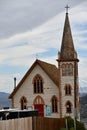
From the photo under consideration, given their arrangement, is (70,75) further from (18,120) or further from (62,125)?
(18,120)

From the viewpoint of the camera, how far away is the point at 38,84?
8000 cm

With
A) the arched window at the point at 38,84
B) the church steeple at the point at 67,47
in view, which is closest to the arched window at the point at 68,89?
the church steeple at the point at 67,47

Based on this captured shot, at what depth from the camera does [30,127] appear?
4288 cm

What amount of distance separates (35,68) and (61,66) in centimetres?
416

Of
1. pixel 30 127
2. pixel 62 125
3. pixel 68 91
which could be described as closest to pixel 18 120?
pixel 30 127

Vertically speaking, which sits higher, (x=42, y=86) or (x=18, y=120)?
(x=42, y=86)

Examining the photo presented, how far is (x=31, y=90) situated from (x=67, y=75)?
5.86 metres

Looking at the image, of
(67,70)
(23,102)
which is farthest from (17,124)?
(23,102)

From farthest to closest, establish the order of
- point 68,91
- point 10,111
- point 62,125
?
point 68,91 < point 62,125 < point 10,111

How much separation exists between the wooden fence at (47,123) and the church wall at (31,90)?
2400 centimetres

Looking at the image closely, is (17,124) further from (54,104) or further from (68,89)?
(54,104)

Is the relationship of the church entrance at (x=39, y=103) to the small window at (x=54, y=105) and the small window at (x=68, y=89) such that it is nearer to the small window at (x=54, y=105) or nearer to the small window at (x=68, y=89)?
the small window at (x=54, y=105)

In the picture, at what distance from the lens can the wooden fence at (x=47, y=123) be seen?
144 feet

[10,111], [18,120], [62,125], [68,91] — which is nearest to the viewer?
[18,120]
